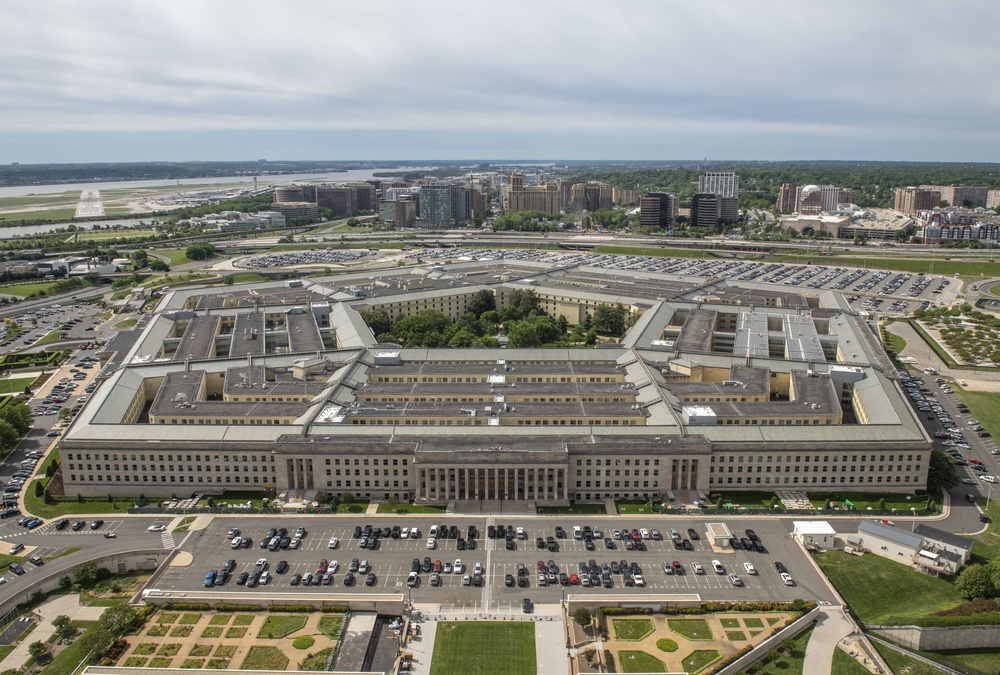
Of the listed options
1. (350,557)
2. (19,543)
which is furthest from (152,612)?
(19,543)

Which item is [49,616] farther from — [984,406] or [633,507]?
[984,406]

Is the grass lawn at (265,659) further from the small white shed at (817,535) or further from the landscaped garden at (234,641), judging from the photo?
the small white shed at (817,535)

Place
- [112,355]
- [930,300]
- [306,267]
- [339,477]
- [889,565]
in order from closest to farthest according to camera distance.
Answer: [889,565] → [339,477] → [112,355] → [930,300] → [306,267]

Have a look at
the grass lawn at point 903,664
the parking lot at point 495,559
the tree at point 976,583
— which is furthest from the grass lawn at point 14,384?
the tree at point 976,583

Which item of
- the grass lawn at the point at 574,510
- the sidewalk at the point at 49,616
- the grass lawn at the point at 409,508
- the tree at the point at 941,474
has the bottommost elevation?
the sidewalk at the point at 49,616

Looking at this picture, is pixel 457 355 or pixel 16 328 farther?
pixel 16 328

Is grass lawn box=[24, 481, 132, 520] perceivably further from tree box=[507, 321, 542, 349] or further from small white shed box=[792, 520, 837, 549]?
small white shed box=[792, 520, 837, 549]

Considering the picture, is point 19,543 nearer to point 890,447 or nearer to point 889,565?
point 889,565
